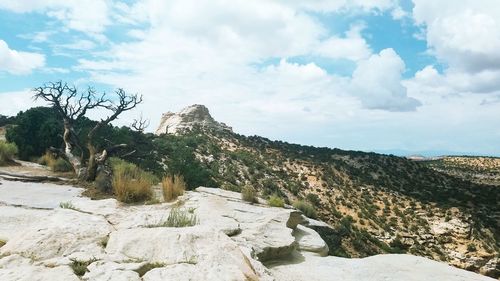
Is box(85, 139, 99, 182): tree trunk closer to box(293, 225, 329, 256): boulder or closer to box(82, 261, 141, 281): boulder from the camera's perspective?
box(293, 225, 329, 256): boulder

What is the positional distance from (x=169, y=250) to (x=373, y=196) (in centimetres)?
3553

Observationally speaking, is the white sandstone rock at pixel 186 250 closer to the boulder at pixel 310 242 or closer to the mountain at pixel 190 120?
the boulder at pixel 310 242

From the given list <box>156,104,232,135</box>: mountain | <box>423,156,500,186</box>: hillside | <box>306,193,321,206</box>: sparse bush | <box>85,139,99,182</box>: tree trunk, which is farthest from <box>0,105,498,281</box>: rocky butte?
<box>423,156,500,186</box>: hillside

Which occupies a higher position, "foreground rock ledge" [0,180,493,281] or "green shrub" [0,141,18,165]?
"green shrub" [0,141,18,165]

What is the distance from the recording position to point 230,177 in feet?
123

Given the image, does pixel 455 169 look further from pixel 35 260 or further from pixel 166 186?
pixel 35 260

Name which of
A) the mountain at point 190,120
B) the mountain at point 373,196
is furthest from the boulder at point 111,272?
the mountain at point 190,120

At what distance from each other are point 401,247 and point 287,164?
20584 mm

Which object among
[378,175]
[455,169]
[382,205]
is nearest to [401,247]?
[382,205]

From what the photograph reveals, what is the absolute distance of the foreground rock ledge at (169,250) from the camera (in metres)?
5.61

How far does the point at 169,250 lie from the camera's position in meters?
6.38

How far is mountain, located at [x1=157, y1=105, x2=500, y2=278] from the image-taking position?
92.9 ft

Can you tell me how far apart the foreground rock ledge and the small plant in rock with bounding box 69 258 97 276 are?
0.13 ft

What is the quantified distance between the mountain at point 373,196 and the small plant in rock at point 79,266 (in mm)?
11139
